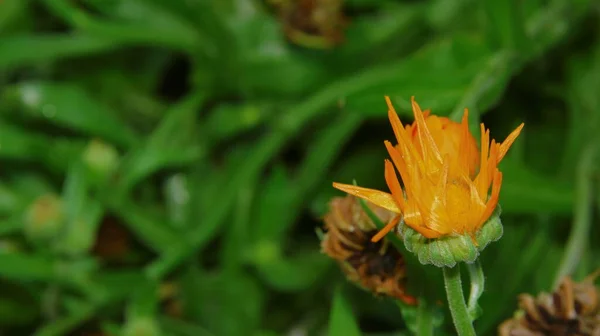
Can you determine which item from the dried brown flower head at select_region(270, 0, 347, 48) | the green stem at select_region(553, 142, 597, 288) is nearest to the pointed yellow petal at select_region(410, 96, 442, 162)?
the green stem at select_region(553, 142, 597, 288)

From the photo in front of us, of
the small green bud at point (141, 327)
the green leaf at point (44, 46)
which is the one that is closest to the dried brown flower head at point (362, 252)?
the small green bud at point (141, 327)

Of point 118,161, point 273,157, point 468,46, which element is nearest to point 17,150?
point 118,161

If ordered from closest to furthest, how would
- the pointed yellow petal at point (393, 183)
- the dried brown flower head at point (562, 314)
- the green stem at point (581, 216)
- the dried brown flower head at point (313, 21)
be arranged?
the pointed yellow petal at point (393, 183)
the dried brown flower head at point (562, 314)
the green stem at point (581, 216)
the dried brown flower head at point (313, 21)

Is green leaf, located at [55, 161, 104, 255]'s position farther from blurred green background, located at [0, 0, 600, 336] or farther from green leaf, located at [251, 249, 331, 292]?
green leaf, located at [251, 249, 331, 292]

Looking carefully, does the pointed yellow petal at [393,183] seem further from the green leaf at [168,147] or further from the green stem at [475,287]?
the green leaf at [168,147]

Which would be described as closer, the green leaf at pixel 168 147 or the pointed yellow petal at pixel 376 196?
the pointed yellow petal at pixel 376 196

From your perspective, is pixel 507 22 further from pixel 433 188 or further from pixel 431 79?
pixel 433 188

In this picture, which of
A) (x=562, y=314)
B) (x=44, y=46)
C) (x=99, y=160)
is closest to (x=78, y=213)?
(x=99, y=160)
